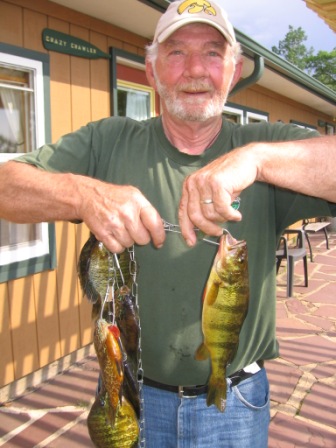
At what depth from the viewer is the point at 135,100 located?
563 cm

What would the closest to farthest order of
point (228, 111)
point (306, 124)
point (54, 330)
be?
point (54, 330)
point (228, 111)
point (306, 124)

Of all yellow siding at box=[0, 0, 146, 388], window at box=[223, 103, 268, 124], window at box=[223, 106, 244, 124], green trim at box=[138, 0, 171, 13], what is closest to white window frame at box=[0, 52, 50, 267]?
yellow siding at box=[0, 0, 146, 388]

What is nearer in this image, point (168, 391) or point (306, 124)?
point (168, 391)

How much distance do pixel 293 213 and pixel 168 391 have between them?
3.23ft

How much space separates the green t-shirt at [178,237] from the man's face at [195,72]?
162mm

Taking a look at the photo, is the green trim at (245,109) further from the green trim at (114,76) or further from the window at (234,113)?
the green trim at (114,76)

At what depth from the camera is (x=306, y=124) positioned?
42.4 feet

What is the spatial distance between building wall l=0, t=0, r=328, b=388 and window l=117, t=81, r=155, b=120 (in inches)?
16.3

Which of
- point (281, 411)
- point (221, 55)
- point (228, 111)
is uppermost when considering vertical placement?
point (228, 111)

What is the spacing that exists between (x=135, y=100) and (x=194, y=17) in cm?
373

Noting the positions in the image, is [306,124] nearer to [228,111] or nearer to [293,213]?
[228,111]

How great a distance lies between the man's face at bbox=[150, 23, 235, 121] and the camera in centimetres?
196

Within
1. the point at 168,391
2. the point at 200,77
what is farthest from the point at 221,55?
the point at 168,391

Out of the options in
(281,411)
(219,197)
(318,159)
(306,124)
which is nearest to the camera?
(219,197)
